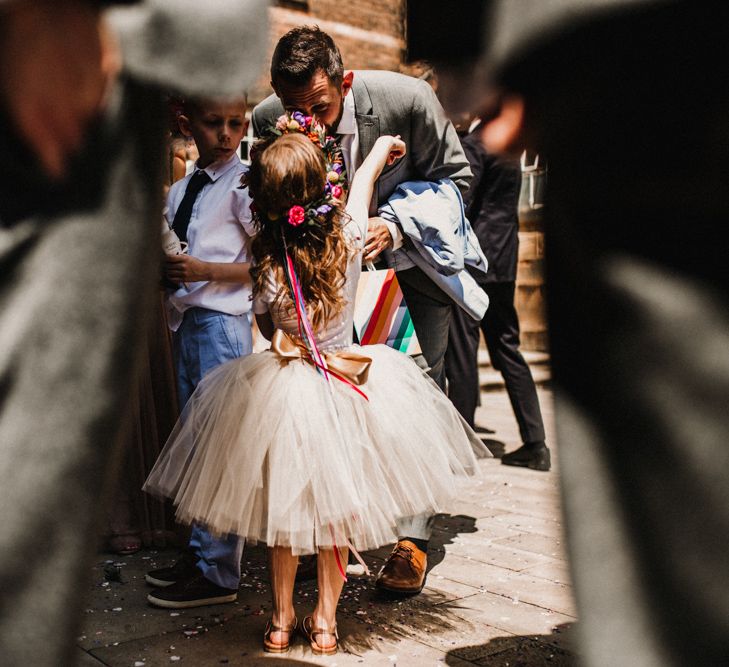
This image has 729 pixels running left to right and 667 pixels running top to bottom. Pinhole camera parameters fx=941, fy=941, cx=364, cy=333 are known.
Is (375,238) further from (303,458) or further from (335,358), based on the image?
(303,458)

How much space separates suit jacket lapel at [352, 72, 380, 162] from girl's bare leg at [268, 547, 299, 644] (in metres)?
1.60

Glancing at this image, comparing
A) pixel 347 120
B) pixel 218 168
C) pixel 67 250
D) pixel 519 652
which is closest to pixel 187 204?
pixel 218 168

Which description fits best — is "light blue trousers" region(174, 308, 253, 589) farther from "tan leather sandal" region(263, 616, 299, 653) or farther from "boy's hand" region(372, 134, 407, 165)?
"boy's hand" region(372, 134, 407, 165)

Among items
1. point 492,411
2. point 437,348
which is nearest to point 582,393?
point 437,348

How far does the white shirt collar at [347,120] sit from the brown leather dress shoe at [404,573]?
5.41ft

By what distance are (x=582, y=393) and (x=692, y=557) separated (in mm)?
283

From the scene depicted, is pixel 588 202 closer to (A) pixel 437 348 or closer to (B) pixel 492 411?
(A) pixel 437 348

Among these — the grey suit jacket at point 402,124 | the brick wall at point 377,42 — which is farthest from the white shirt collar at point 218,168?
the brick wall at point 377,42

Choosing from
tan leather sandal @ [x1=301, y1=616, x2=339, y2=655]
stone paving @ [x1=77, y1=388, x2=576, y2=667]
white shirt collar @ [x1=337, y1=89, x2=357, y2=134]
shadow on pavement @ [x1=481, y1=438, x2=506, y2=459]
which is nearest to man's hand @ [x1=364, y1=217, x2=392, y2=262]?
white shirt collar @ [x1=337, y1=89, x2=357, y2=134]

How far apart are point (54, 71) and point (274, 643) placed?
224 centimetres

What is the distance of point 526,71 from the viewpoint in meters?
1.43

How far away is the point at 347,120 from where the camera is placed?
372 centimetres

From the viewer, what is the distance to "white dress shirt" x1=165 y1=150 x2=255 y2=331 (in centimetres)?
372

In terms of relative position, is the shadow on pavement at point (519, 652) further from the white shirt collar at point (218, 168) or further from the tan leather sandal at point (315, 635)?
the white shirt collar at point (218, 168)
